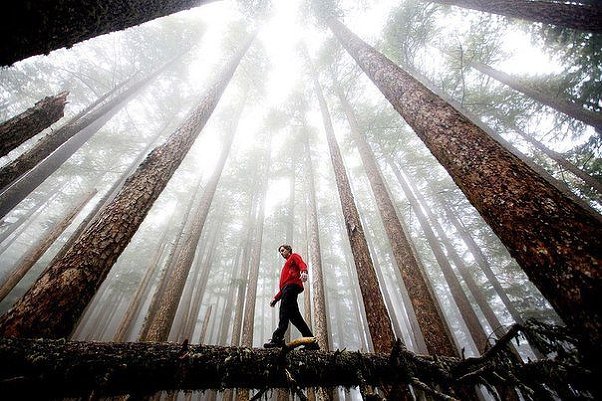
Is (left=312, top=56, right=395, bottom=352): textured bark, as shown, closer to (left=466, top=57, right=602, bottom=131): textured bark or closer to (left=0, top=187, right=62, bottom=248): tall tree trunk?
(left=466, top=57, right=602, bottom=131): textured bark

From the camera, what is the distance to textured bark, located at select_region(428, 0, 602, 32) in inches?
204

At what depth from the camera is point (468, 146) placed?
9.05 ft

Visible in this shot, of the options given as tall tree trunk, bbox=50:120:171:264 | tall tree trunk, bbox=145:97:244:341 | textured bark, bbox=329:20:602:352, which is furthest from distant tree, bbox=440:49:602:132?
tall tree trunk, bbox=50:120:171:264

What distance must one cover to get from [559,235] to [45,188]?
29.7m

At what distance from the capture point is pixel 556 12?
5.43m

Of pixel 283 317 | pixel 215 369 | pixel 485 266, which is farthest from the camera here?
pixel 485 266

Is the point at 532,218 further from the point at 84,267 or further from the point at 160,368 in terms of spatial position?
the point at 84,267

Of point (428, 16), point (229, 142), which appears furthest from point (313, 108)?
point (428, 16)

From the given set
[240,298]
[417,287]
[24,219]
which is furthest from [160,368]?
[24,219]

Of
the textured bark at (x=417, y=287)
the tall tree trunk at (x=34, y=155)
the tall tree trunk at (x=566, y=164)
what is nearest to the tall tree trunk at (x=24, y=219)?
the tall tree trunk at (x=34, y=155)

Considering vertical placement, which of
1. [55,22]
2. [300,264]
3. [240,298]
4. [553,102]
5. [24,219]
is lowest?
[55,22]

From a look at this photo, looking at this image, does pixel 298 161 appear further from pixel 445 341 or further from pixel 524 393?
Answer: pixel 524 393

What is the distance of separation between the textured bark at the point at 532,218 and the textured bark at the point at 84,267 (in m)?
4.07

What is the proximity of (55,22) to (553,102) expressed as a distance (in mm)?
11981
